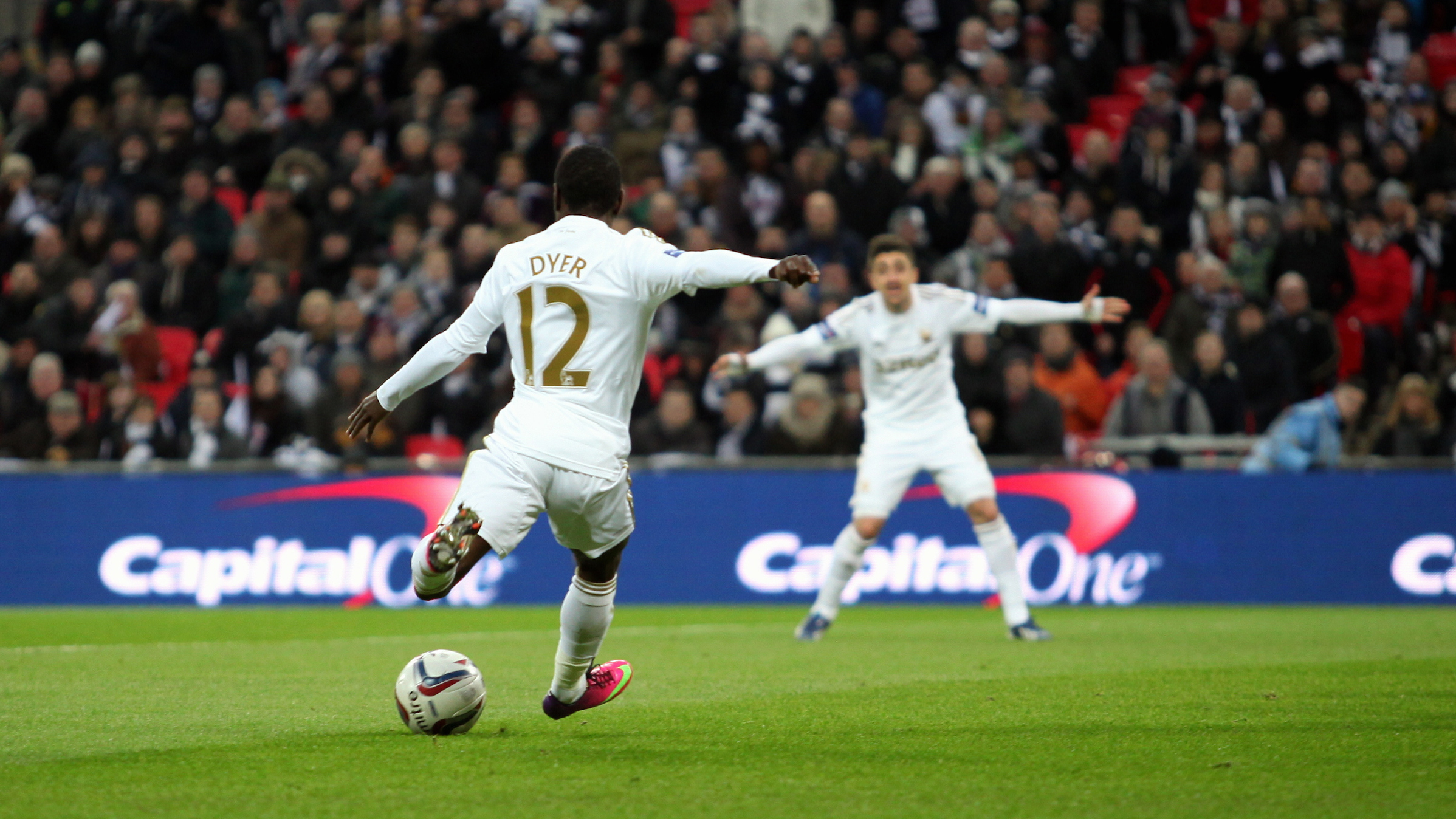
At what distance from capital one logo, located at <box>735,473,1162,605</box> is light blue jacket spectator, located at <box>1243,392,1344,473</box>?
117cm

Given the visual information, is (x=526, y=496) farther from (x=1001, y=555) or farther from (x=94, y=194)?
(x=94, y=194)

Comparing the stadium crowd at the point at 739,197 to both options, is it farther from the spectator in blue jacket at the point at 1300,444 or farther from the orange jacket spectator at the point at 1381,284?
the spectator in blue jacket at the point at 1300,444

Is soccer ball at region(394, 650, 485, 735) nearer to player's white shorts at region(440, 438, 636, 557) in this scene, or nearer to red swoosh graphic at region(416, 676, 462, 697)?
red swoosh graphic at region(416, 676, 462, 697)

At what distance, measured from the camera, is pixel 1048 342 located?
622 inches

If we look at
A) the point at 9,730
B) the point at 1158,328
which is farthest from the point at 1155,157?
the point at 9,730

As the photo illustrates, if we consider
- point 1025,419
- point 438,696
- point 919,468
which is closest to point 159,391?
point 1025,419

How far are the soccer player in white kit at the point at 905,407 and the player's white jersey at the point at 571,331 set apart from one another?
489 cm

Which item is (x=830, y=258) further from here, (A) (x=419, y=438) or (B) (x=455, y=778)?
(B) (x=455, y=778)

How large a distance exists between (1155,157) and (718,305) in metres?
4.52

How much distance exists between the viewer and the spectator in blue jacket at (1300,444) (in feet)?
47.9

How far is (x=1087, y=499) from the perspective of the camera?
14.5 m

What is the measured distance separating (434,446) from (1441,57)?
12.3 metres

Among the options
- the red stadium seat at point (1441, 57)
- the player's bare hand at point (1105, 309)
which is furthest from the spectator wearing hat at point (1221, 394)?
the red stadium seat at point (1441, 57)

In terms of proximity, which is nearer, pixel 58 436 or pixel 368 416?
pixel 368 416
